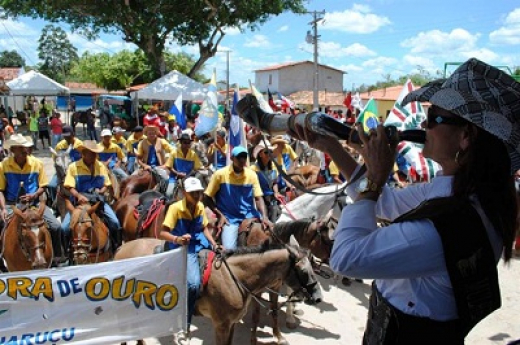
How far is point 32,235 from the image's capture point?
566cm

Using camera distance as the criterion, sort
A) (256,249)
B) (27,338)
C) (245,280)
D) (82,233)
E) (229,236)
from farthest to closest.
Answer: (229,236) < (82,233) < (256,249) < (245,280) < (27,338)

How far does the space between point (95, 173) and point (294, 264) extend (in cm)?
388

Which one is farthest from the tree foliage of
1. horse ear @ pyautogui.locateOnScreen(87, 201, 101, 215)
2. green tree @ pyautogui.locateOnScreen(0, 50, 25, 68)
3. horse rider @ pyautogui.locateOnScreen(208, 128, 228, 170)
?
green tree @ pyautogui.locateOnScreen(0, 50, 25, 68)

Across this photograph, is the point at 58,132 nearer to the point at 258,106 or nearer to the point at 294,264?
the point at 294,264

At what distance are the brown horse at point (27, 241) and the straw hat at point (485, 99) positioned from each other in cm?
556

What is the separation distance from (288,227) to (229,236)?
0.87 m

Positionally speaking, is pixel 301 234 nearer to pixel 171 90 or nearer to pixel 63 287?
pixel 63 287

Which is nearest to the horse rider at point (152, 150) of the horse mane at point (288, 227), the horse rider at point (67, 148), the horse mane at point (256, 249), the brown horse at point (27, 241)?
the horse rider at point (67, 148)

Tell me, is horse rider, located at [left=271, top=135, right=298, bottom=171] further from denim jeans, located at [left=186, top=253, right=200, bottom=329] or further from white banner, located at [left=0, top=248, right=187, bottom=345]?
white banner, located at [left=0, top=248, right=187, bottom=345]

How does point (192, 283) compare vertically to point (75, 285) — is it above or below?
below

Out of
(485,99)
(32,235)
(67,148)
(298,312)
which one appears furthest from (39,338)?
(67,148)

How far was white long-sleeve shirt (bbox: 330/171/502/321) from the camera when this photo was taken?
1309 millimetres

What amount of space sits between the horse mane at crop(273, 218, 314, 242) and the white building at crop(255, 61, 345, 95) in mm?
57570

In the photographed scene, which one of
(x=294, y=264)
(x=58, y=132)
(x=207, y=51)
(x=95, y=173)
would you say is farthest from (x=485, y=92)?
(x=207, y=51)
